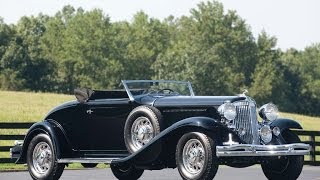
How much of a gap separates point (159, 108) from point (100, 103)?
1.31 meters

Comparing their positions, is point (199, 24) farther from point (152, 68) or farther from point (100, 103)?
point (100, 103)

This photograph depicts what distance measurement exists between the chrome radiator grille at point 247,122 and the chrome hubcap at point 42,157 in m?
3.77

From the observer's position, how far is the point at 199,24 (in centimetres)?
10450

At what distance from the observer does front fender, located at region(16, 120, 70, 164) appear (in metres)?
14.3

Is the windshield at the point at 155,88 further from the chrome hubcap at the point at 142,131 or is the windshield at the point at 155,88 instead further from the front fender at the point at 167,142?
the front fender at the point at 167,142

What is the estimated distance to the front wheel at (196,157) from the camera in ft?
39.5

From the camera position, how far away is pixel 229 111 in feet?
41.0

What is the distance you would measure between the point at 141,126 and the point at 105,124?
0.99 meters

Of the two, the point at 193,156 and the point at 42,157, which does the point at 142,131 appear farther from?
the point at 42,157

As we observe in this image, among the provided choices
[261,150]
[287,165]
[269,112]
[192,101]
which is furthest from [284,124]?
[192,101]

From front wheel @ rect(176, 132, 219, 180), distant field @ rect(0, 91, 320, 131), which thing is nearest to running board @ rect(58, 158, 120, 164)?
front wheel @ rect(176, 132, 219, 180)

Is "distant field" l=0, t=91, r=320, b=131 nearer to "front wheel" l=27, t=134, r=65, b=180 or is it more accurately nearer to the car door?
"front wheel" l=27, t=134, r=65, b=180

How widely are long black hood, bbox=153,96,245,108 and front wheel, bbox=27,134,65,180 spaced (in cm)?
238

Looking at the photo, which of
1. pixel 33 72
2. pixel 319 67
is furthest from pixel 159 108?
pixel 319 67
